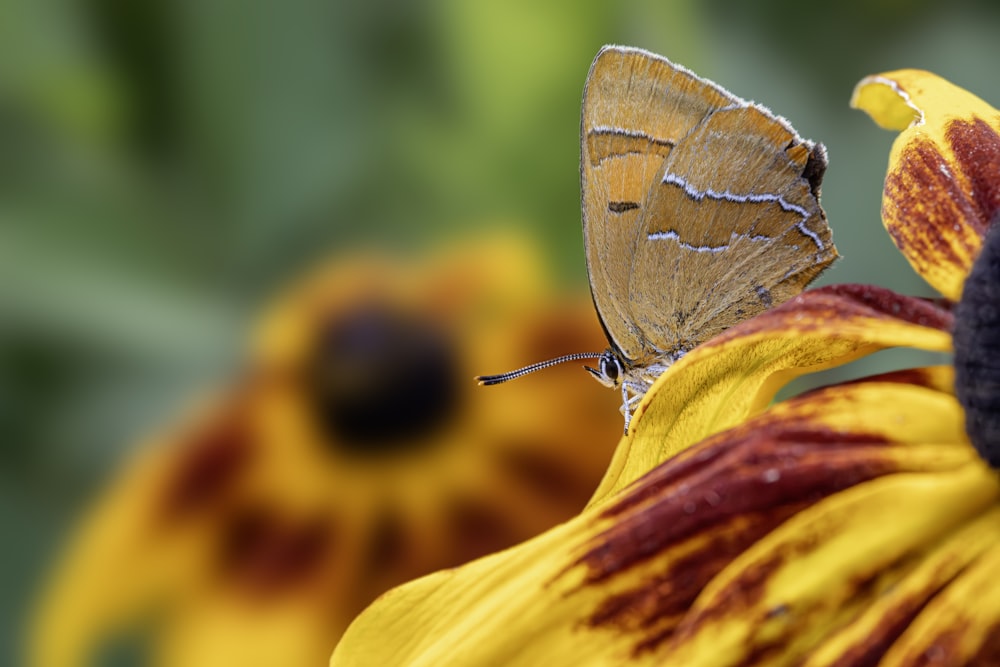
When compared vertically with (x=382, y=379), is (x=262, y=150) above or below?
above

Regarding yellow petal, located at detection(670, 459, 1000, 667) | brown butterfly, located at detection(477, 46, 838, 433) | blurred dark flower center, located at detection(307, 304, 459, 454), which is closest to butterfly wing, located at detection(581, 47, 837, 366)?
brown butterfly, located at detection(477, 46, 838, 433)

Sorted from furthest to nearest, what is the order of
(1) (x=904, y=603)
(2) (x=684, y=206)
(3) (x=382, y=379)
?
1. (3) (x=382, y=379)
2. (2) (x=684, y=206)
3. (1) (x=904, y=603)

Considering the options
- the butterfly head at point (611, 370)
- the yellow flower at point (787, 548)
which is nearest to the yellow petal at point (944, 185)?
the yellow flower at point (787, 548)

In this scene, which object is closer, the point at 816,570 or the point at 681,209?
the point at 816,570

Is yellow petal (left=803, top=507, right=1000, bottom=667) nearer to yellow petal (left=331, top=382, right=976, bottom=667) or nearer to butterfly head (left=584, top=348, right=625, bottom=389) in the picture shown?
yellow petal (left=331, top=382, right=976, bottom=667)

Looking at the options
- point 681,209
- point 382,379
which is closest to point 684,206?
point 681,209

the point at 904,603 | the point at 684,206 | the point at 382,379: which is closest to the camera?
the point at 904,603

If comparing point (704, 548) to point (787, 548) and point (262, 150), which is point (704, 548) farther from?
point (262, 150)
